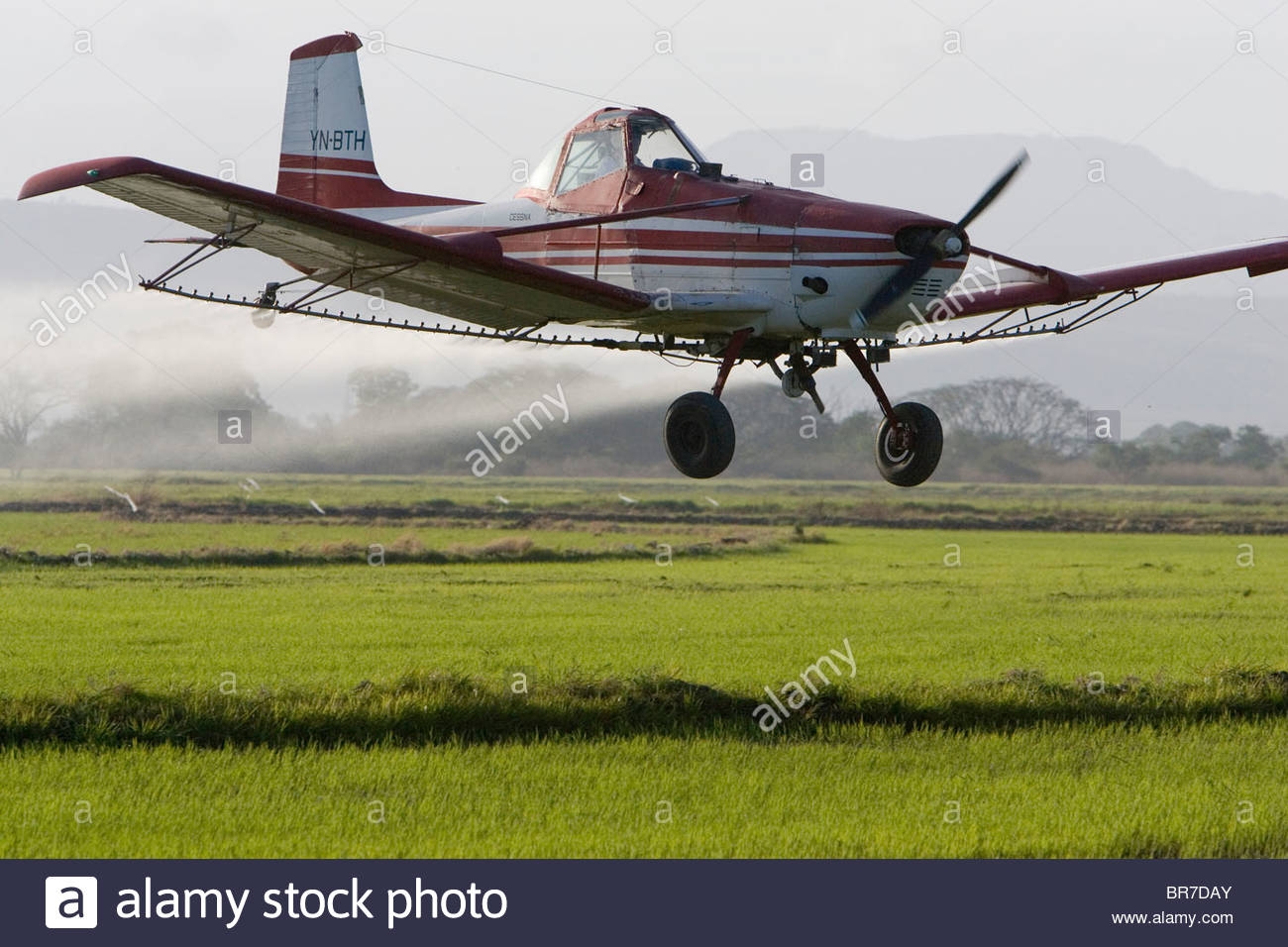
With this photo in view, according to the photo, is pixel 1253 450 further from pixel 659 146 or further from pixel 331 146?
pixel 659 146

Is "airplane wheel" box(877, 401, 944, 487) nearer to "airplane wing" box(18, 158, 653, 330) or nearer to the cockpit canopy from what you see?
"airplane wing" box(18, 158, 653, 330)

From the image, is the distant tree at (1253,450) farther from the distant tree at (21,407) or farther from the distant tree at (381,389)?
the distant tree at (21,407)

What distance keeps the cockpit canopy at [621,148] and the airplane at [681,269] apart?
0.06 feet

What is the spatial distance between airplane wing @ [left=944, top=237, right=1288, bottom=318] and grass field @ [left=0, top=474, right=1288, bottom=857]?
5.99 m

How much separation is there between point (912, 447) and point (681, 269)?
10.4 feet

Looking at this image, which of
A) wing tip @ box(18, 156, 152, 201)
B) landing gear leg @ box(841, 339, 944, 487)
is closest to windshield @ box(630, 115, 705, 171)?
landing gear leg @ box(841, 339, 944, 487)

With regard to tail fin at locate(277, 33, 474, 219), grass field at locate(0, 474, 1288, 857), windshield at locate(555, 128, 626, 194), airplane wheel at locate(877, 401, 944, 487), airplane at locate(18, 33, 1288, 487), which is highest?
tail fin at locate(277, 33, 474, 219)

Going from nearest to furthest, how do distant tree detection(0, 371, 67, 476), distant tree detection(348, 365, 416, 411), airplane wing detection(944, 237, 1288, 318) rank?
airplane wing detection(944, 237, 1288, 318) < distant tree detection(0, 371, 67, 476) < distant tree detection(348, 365, 416, 411)

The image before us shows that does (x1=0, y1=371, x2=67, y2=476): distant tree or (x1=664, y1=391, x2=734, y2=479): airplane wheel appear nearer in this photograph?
(x1=664, y1=391, x2=734, y2=479): airplane wheel

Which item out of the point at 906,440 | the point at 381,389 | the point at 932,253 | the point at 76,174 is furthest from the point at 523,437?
the point at 76,174

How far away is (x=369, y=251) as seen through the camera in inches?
658

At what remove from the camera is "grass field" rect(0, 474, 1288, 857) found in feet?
61.3

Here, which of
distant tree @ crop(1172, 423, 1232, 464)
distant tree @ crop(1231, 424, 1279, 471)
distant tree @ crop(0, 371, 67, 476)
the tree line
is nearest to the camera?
distant tree @ crop(0, 371, 67, 476)

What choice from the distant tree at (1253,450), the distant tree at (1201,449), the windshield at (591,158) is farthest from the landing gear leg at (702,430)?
the distant tree at (1253,450)
